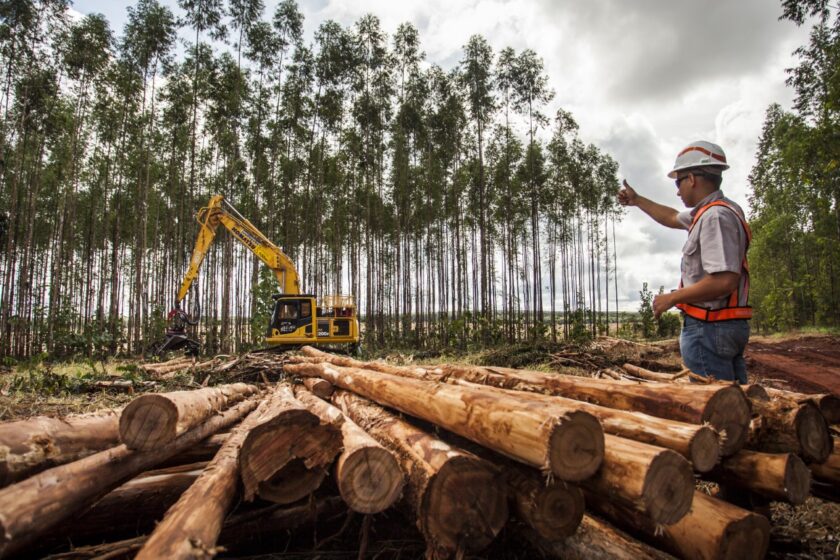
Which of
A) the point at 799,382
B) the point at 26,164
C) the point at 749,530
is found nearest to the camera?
the point at 749,530

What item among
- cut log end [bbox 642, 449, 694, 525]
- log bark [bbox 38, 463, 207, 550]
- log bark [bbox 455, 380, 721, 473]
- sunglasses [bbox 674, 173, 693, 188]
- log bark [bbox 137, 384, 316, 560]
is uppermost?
sunglasses [bbox 674, 173, 693, 188]

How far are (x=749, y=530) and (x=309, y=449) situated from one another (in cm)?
180

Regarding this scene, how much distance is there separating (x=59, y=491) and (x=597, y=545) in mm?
2216

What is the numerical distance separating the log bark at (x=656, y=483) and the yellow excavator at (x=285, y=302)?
12.0 m

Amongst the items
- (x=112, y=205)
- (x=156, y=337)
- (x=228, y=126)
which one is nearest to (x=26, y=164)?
(x=112, y=205)

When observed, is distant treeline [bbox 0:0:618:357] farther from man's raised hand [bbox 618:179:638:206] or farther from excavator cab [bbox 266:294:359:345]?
man's raised hand [bbox 618:179:638:206]

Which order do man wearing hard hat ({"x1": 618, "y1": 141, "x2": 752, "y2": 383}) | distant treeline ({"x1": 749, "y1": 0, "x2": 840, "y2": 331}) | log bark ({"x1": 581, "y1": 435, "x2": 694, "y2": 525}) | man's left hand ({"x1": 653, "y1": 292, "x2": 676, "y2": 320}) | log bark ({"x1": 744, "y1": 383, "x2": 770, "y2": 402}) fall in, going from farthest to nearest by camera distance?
distant treeline ({"x1": 749, "y1": 0, "x2": 840, "y2": 331})
man's left hand ({"x1": 653, "y1": 292, "x2": 676, "y2": 320})
man wearing hard hat ({"x1": 618, "y1": 141, "x2": 752, "y2": 383})
log bark ({"x1": 744, "y1": 383, "x2": 770, "y2": 402})
log bark ({"x1": 581, "y1": 435, "x2": 694, "y2": 525})

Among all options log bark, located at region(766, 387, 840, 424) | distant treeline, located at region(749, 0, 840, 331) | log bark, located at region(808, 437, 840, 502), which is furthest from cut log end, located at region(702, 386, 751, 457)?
distant treeline, located at region(749, 0, 840, 331)

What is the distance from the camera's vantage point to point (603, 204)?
30.9 m

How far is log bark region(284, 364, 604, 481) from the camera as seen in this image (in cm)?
155

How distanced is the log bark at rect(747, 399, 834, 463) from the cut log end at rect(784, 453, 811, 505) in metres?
0.18

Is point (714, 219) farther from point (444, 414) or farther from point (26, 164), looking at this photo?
point (26, 164)

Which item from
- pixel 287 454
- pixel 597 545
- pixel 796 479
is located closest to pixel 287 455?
pixel 287 454

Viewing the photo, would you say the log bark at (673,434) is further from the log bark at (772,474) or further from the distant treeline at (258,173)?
the distant treeline at (258,173)
